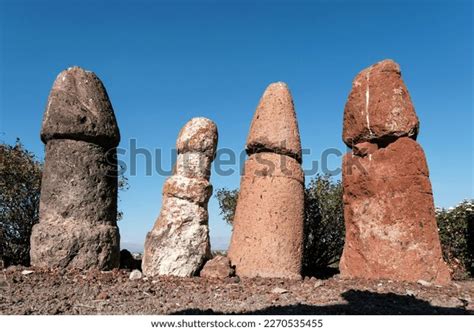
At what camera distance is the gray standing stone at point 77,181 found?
324 inches

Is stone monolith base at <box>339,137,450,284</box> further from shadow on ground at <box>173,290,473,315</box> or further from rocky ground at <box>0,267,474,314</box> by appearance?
shadow on ground at <box>173,290,473,315</box>

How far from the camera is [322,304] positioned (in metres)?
5.87

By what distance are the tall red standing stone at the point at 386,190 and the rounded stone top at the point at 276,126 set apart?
3.77ft

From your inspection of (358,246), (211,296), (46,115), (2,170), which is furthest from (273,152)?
(2,170)

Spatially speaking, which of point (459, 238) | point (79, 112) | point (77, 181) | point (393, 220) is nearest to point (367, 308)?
point (393, 220)

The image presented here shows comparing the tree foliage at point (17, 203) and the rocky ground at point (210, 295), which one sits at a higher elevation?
the tree foliage at point (17, 203)

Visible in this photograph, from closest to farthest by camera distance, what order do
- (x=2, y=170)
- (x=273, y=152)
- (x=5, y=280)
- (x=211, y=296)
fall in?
(x=211, y=296) → (x=5, y=280) → (x=273, y=152) → (x=2, y=170)

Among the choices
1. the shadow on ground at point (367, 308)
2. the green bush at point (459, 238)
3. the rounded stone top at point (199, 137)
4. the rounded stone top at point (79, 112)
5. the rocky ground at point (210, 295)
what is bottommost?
the shadow on ground at point (367, 308)

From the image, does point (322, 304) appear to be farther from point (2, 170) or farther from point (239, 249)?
point (2, 170)

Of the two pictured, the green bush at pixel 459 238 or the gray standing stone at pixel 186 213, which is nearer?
the gray standing stone at pixel 186 213

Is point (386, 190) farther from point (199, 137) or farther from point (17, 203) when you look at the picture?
point (17, 203)

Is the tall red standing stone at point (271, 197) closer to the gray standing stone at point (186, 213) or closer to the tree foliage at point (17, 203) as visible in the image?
the gray standing stone at point (186, 213)

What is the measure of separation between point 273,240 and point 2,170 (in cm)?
666

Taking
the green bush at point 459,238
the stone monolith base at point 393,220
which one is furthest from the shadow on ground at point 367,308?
the green bush at point 459,238
